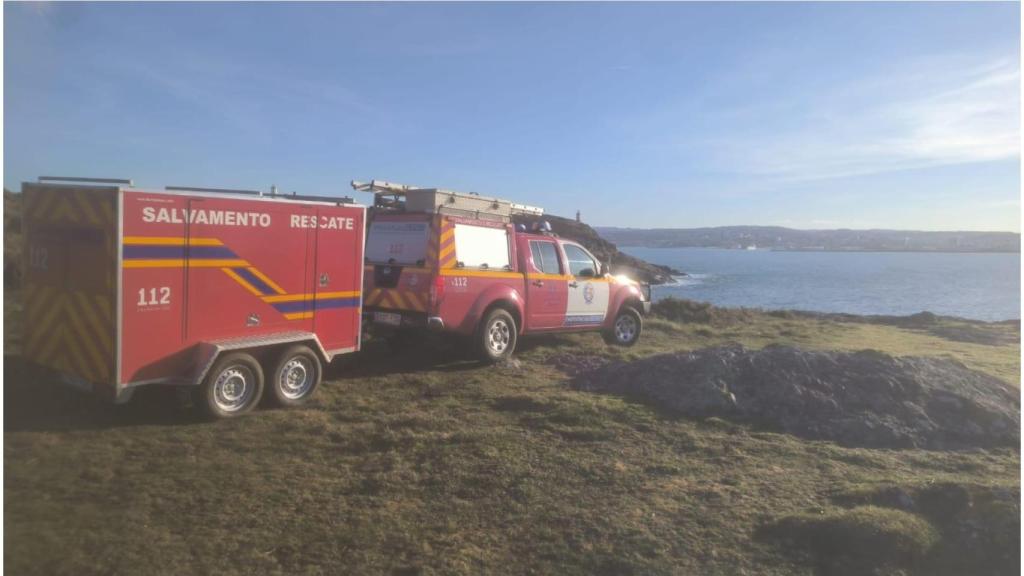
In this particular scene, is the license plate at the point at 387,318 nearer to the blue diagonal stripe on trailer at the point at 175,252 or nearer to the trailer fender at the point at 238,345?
the trailer fender at the point at 238,345

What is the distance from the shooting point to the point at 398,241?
30.8 feet

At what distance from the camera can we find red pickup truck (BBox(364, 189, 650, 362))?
29.8 ft

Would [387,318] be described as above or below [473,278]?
below

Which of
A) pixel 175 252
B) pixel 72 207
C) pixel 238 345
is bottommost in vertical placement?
pixel 238 345

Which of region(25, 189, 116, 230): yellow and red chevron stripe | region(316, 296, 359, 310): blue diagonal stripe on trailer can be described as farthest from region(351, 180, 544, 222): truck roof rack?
region(25, 189, 116, 230): yellow and red chevron stripe

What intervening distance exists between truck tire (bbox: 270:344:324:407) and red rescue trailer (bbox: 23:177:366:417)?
1 cm

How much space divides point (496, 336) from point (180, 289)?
4.86 meters

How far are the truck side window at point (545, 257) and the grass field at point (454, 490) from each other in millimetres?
3549

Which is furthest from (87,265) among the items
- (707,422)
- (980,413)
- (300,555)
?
(980,413)

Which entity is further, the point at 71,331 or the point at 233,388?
the point at 233,388

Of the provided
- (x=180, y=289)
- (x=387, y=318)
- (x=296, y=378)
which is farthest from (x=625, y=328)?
(x=180, y=289)

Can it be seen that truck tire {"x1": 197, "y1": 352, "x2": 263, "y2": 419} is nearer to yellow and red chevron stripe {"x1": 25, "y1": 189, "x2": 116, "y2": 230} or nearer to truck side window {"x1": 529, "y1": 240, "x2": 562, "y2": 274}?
yellow and red chevron stripe {"x1": 25, "y1": 189, "x2": 116, "y2": 230}

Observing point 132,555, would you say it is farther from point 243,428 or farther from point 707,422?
point 707,422

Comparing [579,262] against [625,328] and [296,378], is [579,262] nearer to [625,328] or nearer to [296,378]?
[625,328]
